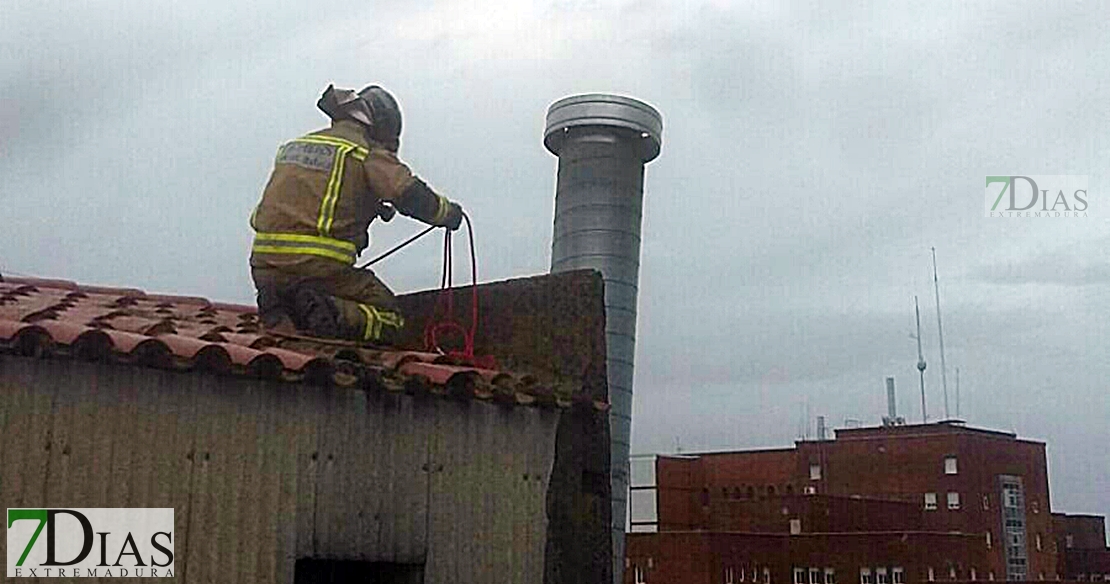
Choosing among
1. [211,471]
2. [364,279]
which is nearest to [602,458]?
[364,279]

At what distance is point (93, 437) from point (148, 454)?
0.24 m

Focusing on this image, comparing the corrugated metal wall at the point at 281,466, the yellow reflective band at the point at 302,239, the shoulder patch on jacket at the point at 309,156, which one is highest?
the shoulder patch on jacket at the point at 309,156

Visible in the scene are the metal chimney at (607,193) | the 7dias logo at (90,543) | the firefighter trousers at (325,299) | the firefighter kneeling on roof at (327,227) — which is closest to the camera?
the 7dias logo at (90,543)

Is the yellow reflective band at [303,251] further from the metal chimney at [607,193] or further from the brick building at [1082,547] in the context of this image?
the brick building at [1082,547]

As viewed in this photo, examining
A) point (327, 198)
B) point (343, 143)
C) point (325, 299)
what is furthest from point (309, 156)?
point (325, 299)

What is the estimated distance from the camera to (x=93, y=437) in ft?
17.4

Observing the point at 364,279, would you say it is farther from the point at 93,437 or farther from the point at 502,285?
the point at 93,437

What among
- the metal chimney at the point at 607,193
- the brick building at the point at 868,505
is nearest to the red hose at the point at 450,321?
the metal chimney at the point at 607,193

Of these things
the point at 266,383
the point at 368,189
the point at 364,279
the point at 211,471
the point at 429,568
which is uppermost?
the point at 368,189

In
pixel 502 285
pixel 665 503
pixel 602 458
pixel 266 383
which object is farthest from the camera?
pixel 665 503

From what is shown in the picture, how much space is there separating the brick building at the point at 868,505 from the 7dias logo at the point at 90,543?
36.5m

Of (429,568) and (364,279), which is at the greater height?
(364,279)

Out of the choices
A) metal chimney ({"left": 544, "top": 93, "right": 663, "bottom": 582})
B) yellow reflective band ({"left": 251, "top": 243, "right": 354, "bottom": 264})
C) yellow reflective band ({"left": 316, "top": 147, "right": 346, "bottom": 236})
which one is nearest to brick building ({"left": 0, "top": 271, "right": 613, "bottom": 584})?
yellow reflective band ({"left": 251, "top": 243, "right": 354, "bottom": 264})

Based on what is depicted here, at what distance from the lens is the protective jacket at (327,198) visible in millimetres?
7176
